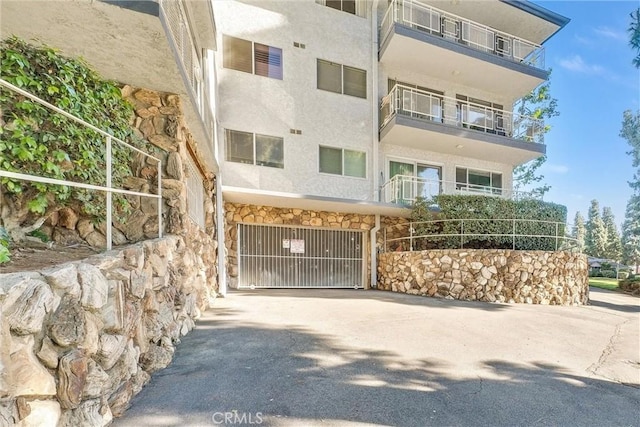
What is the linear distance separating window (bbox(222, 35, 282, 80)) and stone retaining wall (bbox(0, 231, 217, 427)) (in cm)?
811

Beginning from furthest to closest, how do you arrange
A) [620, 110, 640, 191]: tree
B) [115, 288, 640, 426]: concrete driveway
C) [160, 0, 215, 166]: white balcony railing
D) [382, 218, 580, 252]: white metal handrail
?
[620, 110, 640, 191]: tree
[382, 218, 580, 252]: white metal handrail
[160, 0, 215, 166]: white balcony railing
[115, 288, 640, 426]: concrete driveway

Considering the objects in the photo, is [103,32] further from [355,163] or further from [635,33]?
[635,33]

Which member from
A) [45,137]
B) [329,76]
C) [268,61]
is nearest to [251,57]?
[268,61]

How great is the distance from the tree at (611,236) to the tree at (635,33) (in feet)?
87.7

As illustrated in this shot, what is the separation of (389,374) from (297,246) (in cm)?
745

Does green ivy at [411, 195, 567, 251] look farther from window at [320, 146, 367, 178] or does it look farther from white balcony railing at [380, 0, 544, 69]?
white balcony railing at [380, 0, 544, 69]

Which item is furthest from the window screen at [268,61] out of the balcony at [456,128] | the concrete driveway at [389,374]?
the concrete driveway at [389,374]

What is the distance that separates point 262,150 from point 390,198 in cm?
487

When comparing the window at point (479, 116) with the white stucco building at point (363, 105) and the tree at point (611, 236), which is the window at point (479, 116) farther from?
the tree at point (611, 236)

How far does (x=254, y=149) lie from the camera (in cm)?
939

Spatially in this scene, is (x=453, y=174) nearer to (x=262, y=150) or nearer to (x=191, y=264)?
(x=262, y=150)

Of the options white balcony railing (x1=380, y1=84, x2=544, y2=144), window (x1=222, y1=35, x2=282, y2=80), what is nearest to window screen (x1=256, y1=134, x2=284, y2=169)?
window (x1=222, y1=35, x2=282, y2=80)

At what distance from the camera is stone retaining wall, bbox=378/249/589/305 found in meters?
8.12

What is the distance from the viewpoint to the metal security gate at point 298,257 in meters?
9.84
